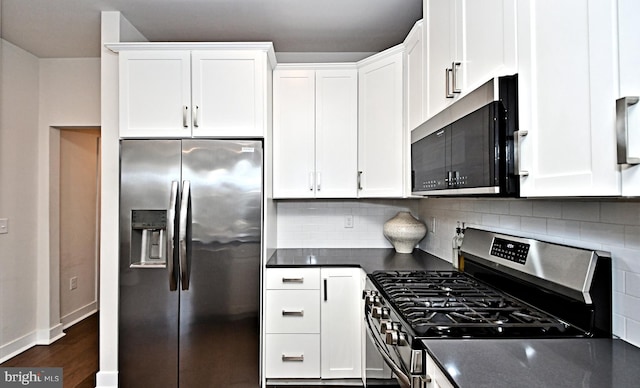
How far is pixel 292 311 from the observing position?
2.50 m

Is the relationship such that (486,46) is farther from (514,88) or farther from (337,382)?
(337,382)

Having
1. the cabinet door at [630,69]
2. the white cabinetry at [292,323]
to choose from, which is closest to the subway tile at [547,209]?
the cabinet door at [630,69]

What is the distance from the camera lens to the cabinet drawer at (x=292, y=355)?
2.49 metres

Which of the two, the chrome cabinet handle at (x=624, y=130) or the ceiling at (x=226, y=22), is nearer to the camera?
the chrome cabinet handle at (x=624, y=130)

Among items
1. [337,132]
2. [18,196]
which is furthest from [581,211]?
[18,196]

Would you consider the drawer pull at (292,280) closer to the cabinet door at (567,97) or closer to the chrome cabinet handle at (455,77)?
the chrome cabinet handle at (455,77)

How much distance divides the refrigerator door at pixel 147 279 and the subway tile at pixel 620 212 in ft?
7.29

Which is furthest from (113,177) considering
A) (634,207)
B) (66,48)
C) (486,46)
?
(634,207)

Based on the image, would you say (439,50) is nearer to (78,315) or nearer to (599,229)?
(599,229)

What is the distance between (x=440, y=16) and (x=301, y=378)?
237 cm

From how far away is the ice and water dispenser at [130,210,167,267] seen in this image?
2410 mm

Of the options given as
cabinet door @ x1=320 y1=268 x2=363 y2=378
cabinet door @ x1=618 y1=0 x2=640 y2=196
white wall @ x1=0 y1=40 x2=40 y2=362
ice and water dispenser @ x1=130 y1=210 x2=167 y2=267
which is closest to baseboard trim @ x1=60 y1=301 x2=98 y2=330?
white wall @ x1=0 y1=40 x2=40 y2=362

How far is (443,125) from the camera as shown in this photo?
5.32ft

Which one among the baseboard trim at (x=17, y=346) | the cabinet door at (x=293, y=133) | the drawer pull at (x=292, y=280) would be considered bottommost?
the baseboard trim at (x=17, y=346)
